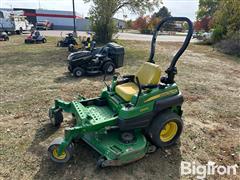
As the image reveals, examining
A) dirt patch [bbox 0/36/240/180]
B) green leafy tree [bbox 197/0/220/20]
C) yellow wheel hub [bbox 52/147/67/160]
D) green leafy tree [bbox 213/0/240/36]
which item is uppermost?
green leafy tree [bbox 197/0/220/20]

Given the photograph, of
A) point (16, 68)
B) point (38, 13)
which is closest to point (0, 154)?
point (16, 68)

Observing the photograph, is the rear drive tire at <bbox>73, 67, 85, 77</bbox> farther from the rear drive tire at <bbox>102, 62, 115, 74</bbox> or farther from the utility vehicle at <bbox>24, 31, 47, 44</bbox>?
the utility vehicle at <bbox>24, 31, 47, 44</bbox>

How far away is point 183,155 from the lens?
3.45m

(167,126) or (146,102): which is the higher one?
(146,102)

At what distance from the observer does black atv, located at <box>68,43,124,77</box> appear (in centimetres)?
721

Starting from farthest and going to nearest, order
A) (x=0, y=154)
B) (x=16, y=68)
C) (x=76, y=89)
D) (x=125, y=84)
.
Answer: (x=16, y=68)
(x=76, y=89)
(x=125, y=84)
(x=0, y=154)

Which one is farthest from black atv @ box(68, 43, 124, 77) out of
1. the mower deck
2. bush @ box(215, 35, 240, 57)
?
bush @ box(215, 35, 240, 57)

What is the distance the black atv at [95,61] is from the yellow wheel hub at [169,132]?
12.8ft

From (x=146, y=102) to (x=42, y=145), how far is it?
1.71 m

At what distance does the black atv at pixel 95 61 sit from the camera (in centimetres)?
721

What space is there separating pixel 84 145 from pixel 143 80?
1357 millimetres

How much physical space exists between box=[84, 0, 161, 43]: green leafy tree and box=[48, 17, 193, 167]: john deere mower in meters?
12.8

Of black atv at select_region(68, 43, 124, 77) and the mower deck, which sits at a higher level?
black atv at select_region(68, 43, 124, 77)

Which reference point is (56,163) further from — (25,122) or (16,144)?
(25,122)
